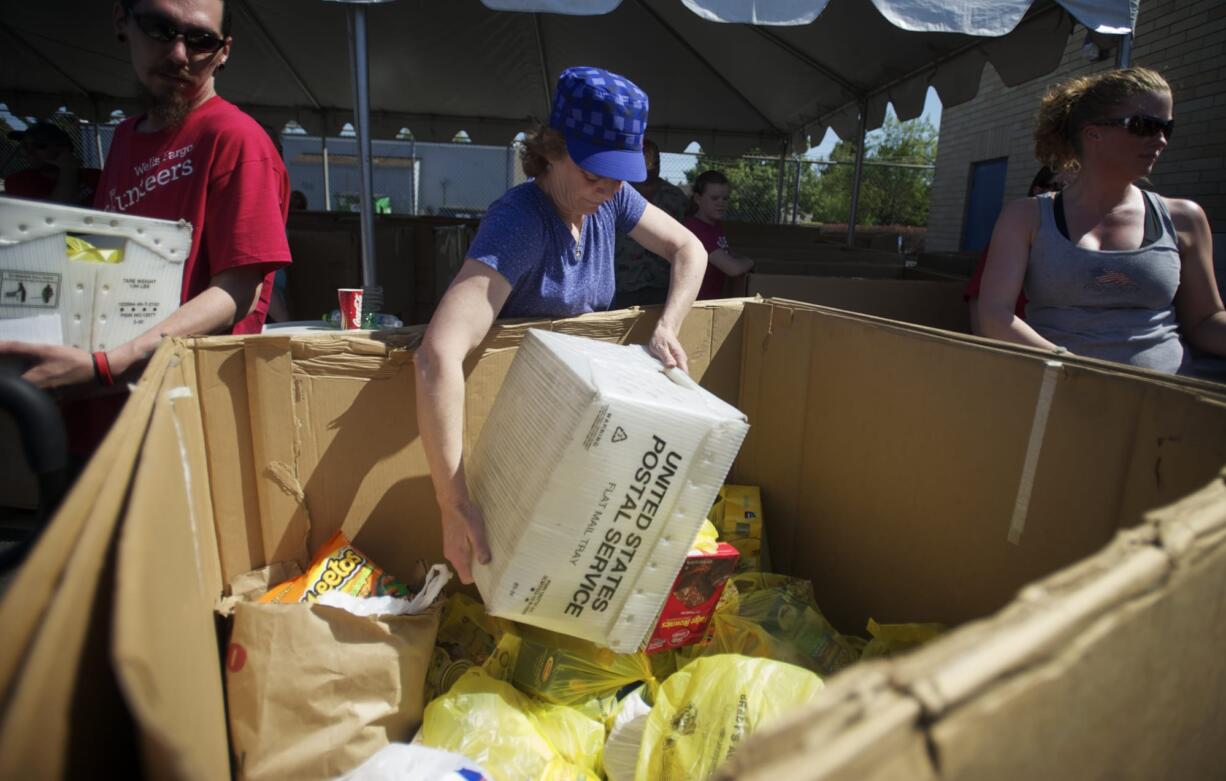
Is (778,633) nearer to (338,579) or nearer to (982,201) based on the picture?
(338,579)

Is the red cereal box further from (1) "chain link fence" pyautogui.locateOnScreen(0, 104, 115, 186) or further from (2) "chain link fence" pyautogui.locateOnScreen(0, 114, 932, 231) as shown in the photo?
(2) "chain link fence" pyautogui.locateOnScreen(0, 114, 932, 231)

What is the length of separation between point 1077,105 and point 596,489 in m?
1.95

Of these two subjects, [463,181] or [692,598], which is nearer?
[692,598]

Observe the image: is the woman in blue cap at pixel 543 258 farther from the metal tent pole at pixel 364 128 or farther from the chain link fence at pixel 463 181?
the chain link fence at pixel 463 181

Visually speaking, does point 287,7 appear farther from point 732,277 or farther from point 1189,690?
point 1189,690

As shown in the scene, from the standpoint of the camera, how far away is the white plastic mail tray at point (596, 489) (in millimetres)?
1228

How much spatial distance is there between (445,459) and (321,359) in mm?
395

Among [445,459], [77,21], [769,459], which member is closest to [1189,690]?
[445,459]

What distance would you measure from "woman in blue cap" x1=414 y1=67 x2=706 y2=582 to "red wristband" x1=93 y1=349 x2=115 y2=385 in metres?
0.58

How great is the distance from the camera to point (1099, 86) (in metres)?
1.95

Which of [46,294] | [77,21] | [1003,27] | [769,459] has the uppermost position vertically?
[77,21]

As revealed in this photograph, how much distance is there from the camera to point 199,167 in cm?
149

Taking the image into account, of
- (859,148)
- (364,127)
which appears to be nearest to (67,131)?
(364,127)

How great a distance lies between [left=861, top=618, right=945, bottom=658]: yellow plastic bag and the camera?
1528mm
